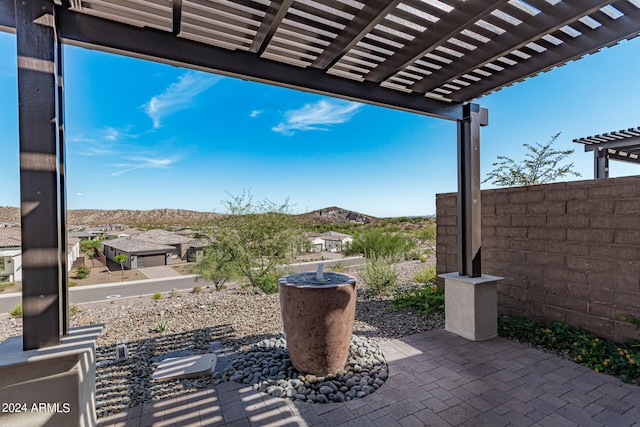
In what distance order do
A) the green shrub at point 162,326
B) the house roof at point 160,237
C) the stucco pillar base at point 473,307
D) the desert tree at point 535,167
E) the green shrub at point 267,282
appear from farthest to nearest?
the house roof at point 160,237, the desert tree at point 535,167, the green shrub at point 267,282, the green shrub at point 162,326, the stucco pillar base at point 473,307

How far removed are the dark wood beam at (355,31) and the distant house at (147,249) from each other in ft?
97.3

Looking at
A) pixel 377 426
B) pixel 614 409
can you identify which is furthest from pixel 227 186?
pixel 614 409

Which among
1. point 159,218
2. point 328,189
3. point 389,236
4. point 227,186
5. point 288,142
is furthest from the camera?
point 159,218

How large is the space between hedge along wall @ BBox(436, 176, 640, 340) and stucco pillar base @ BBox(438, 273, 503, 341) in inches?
28.4

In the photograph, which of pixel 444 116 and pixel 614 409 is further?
pixel 444 116

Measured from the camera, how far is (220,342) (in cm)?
350

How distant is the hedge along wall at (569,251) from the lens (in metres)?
3.11

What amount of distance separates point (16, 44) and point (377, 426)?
11.1 ft

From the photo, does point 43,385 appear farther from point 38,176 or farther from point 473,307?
point 473,307

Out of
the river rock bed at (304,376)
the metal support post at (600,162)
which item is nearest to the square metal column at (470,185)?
the river rock bed at (304,376)

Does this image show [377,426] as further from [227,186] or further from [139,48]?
[227,186]

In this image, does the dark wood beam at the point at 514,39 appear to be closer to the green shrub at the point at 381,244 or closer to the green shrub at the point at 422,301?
the green shrub at the point at 422,301

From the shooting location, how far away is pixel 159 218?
2859cm

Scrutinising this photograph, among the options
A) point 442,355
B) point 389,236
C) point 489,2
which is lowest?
point 442,355
